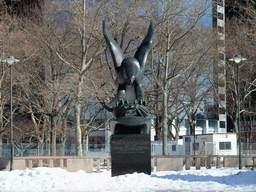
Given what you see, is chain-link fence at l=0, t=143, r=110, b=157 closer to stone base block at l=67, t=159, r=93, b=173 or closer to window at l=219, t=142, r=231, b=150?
window at l=219, t=142, r=231, b=150

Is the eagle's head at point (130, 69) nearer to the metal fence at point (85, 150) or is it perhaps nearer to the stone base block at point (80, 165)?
the stone base block at point (80, 165)

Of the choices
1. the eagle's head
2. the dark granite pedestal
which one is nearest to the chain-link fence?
the dark granite pedestal

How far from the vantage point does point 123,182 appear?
14.5 meters

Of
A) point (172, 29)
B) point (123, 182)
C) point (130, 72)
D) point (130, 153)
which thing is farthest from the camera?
point (172, 29)

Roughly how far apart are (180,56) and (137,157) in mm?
17296

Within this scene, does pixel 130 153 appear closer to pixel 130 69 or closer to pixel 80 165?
pixel 130 69

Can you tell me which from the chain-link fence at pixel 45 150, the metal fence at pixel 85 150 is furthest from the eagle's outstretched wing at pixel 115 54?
the chain-link fence at pixel 45 150

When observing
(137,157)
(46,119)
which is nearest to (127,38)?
(46,119)

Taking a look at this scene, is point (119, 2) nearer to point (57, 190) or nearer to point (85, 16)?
point (85, 16)

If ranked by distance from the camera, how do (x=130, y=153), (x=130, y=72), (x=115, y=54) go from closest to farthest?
(x=130, y=153), (x=130, y=72), (x=115, y=54)

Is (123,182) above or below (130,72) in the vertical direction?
below

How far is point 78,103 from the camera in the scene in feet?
86.0

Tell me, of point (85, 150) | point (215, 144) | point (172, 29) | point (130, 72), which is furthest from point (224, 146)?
point (130, 72)

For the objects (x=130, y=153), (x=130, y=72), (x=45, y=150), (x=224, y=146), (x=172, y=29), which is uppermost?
(x=172, y=29)
